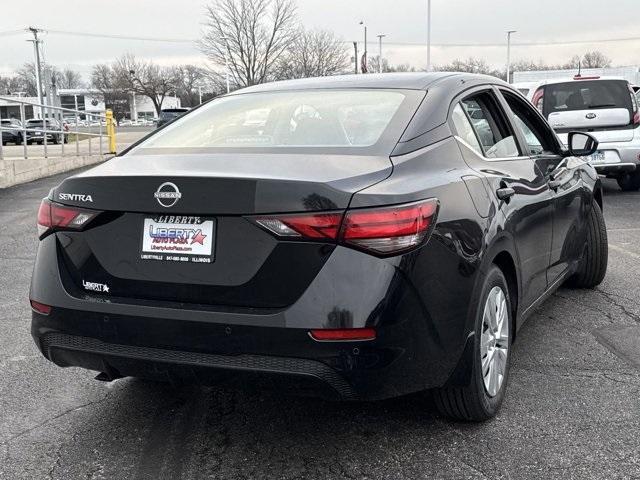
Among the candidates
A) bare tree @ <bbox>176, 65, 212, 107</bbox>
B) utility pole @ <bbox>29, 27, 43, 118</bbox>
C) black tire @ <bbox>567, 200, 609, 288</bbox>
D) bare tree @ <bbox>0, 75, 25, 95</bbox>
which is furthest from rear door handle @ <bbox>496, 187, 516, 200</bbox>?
bare tree @ <bbox>0, 75, 25, 95</bbox>

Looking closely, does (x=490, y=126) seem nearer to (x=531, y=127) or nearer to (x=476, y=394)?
(x=531, y=127)

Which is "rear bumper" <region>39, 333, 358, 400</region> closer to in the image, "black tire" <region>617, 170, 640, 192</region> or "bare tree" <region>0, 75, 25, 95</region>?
"black tire" <region>617, 170, 640, 192</region>

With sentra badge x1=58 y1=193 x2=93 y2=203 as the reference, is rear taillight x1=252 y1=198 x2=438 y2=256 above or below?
below

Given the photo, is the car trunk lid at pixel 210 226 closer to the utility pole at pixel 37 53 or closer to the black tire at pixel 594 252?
the black tire at pixel 594 252

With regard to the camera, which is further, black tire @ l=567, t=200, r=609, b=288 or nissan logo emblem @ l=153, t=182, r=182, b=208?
black tire @ l=567, t=200, r=609, b=288

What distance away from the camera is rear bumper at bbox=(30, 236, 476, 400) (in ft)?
8.04

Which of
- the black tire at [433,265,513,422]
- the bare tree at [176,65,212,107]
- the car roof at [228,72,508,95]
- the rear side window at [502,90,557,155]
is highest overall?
the bare tree at [176,65,212,107]

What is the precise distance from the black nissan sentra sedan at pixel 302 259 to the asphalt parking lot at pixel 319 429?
250 mm

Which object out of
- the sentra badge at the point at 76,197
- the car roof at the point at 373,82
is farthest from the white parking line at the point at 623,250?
the sentra badge at the point at 76,197

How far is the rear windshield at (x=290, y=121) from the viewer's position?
3062 millimetres

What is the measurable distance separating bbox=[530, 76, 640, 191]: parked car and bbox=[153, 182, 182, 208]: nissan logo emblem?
8.80 meters

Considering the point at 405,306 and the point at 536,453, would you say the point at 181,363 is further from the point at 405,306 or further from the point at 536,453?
the point at 536,453

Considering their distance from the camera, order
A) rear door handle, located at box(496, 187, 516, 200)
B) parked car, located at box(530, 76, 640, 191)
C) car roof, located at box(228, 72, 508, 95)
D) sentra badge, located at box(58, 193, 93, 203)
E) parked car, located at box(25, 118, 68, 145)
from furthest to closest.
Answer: parked car, located at box(25, 118, 68, 145), parked car, located at box(530, 76, 640, 191), car roof, located at box(228, 72, 508, 95), rear door handle, located at box(496, 187, 516, 200), sentra badge, located at box(58, 193, 93, 203)

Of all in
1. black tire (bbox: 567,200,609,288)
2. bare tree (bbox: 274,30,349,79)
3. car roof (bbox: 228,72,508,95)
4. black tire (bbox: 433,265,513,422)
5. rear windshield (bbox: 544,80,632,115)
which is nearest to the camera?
black tire (bbox: 433,265,513,422)
